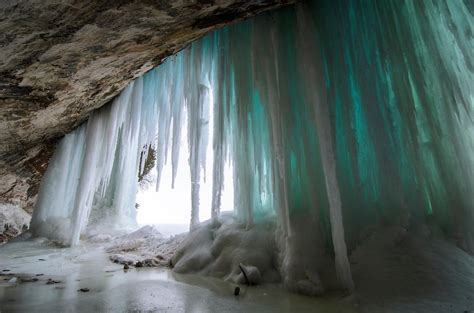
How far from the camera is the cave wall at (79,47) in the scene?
256cm

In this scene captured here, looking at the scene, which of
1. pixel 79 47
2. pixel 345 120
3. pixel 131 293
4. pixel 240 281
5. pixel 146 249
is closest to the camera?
pixel 131 293

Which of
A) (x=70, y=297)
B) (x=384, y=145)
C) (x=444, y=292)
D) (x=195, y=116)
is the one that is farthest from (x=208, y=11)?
(x=444, y=292)

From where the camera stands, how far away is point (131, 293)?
2.38m

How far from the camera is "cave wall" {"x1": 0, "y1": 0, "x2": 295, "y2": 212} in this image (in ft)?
A: 8.41

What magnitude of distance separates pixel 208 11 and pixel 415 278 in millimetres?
3075

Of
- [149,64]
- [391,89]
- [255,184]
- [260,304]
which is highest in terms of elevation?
[149,64]

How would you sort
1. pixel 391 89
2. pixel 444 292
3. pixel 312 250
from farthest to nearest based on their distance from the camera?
1. pixel 391 89
2. pixel 312 250
3. pixel 444 292

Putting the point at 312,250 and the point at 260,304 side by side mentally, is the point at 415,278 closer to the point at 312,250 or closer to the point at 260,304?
the point at 312,250

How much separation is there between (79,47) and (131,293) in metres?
2.61

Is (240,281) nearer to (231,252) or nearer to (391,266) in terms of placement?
(231,252)

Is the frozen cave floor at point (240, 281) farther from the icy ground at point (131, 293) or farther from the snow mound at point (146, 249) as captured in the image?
the snow mound at point (146, 249)

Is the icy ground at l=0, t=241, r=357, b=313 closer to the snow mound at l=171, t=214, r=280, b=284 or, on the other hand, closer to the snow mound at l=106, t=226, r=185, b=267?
the snow mound at l=171, t=214, r=280, b=284

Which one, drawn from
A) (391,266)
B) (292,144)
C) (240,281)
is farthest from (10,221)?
(391,266)

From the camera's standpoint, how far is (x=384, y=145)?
2998 mm
